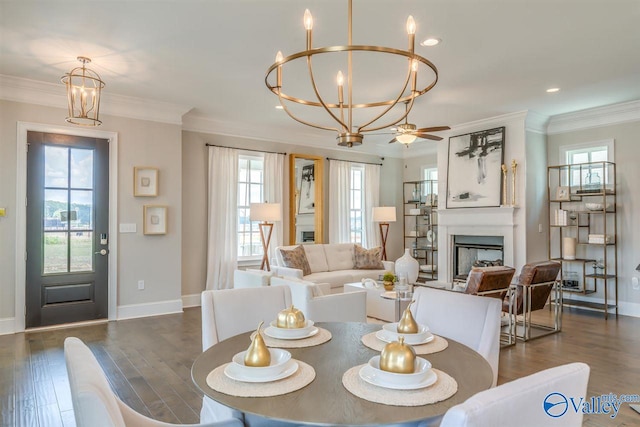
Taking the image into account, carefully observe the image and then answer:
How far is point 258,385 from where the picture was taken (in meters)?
1.29

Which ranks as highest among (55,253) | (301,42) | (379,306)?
(301,42)

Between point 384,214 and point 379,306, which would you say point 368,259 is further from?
point 379,306

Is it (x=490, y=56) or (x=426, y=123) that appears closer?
(x=490, y=56)

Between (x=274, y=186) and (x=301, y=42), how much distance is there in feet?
11.4

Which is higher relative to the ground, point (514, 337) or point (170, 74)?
point (170, 74)

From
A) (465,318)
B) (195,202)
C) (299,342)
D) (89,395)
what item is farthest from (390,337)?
(195,202)

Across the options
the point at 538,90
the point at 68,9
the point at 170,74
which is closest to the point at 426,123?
the point at 538,90

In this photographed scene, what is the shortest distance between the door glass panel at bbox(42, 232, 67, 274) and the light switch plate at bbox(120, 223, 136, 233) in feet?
2.02

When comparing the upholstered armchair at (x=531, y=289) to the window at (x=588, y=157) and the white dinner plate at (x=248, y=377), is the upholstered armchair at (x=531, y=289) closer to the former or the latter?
the window at (x=588, y=157)

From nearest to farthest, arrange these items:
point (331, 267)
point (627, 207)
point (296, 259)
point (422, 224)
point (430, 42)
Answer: point (430, 42) < point (627, 207) < point (296, 259) < point (331, 267) < point (422, 224)

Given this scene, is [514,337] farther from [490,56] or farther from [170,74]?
[170,74]

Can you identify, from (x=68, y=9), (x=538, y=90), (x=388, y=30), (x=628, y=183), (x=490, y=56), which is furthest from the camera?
(x=628, y=183)

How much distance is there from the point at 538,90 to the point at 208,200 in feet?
15.5

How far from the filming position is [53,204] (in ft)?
15.6
